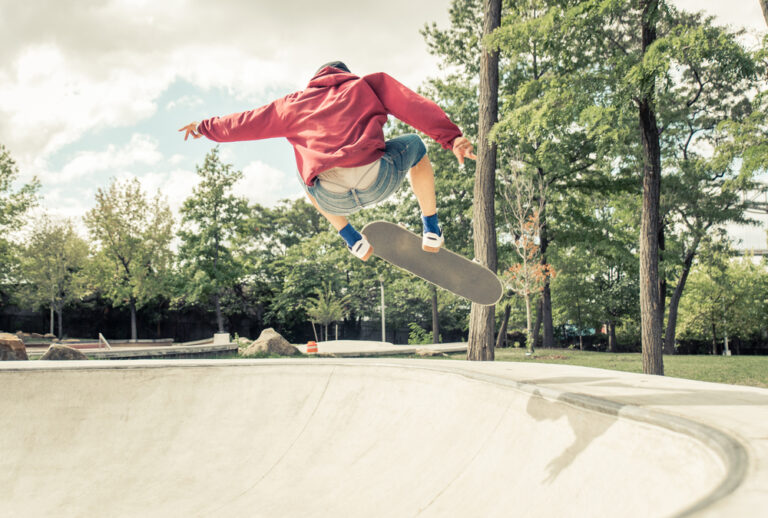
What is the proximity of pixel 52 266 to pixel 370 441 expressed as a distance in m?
30.2

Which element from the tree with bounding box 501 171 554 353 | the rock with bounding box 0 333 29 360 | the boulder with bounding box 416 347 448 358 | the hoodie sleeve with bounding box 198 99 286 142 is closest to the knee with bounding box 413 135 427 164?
the hoodie sleeve with bounding box 198 99 286 142

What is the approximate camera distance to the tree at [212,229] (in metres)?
28.5

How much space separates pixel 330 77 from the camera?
3.33 meters

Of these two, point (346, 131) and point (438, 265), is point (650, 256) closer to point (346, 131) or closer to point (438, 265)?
point (438, 265)

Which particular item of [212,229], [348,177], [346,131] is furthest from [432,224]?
[212,229]

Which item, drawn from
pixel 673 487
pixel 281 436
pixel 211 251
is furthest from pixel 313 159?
pixel 211 251

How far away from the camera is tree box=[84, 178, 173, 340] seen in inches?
1094

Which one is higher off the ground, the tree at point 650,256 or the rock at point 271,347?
the tree at point 650,256

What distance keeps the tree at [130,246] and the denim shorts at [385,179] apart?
27.5m

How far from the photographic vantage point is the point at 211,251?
28.7m

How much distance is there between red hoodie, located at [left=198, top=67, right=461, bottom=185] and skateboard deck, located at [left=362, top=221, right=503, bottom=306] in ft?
3.98

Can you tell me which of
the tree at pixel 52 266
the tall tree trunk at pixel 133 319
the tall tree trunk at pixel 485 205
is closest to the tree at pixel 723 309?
the tall tree trunk at pixel 485 205

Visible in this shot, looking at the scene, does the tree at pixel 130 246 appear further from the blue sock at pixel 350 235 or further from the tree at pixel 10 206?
the blue sock at pixel 350 235

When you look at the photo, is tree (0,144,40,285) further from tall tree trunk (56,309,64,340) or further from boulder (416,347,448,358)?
boulder (416,347,448,358)
